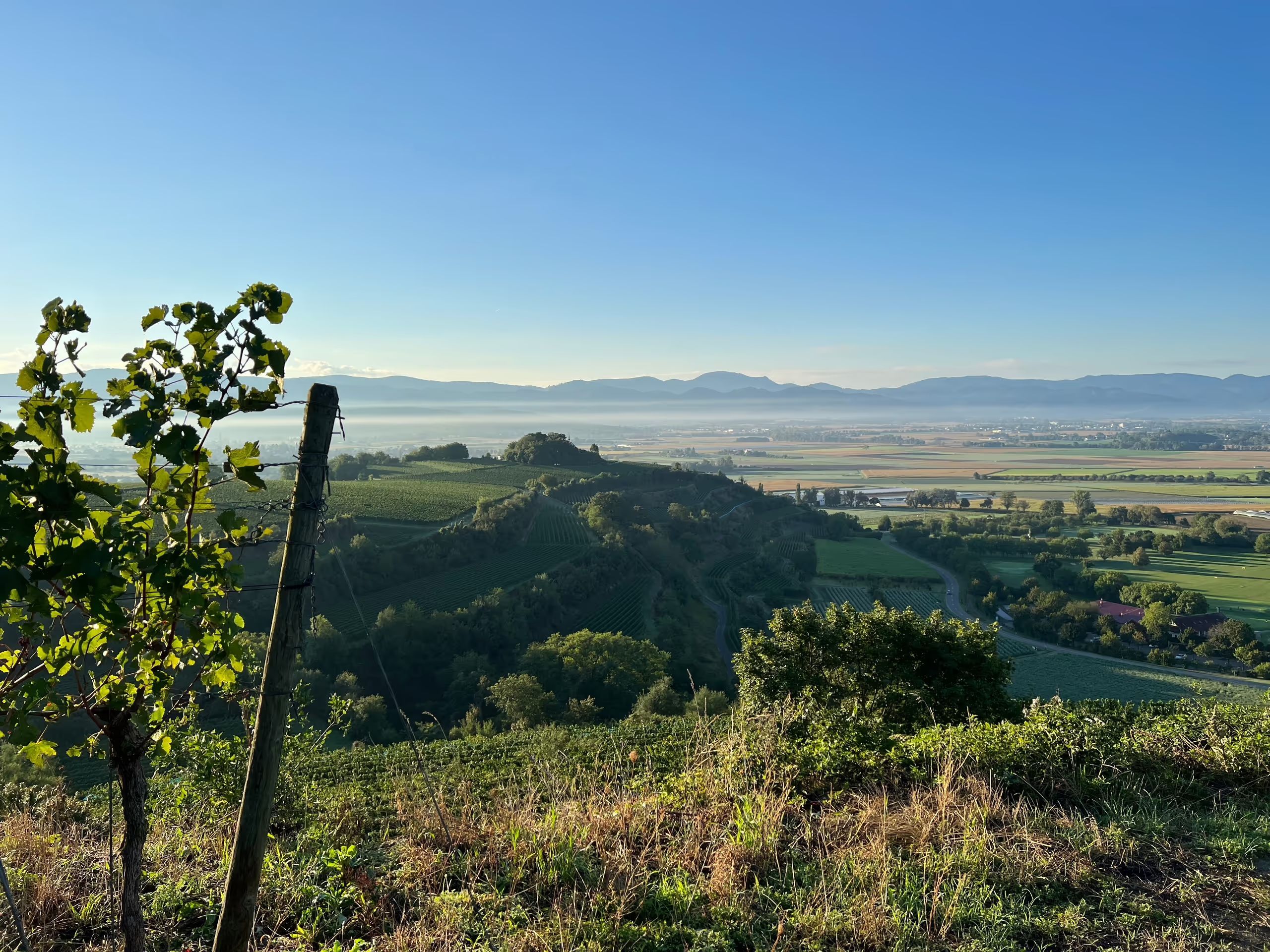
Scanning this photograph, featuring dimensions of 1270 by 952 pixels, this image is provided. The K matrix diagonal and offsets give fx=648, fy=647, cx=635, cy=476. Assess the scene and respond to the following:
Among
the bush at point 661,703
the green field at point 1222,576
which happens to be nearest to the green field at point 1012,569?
the green field at point 1222,576

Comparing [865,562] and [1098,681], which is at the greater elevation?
[865,562]

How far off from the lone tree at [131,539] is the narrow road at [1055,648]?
26.2 meters

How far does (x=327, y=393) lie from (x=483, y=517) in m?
51.9

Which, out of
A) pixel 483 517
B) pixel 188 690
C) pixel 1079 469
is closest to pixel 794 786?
pixel 188 690

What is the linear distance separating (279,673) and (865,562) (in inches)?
2710

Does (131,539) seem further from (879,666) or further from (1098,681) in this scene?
(1098,681)

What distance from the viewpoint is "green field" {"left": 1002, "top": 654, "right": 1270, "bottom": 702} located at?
111 feet

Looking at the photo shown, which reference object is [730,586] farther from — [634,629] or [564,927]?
[564,927]

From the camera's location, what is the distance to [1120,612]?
47.0 meters

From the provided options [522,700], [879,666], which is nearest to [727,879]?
[879,666]

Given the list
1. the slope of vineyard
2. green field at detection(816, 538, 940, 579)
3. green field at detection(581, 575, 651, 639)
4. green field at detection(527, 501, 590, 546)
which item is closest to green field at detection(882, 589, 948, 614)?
the slope of vineyard

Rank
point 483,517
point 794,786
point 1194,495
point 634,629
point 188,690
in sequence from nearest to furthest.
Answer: point 188,690 < point 794,786 < point 634,629 < point 483,517 < point 1194,495

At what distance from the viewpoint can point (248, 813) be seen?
112 inches

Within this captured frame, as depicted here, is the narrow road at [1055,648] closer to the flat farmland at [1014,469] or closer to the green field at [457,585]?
the green field at [457,585]
